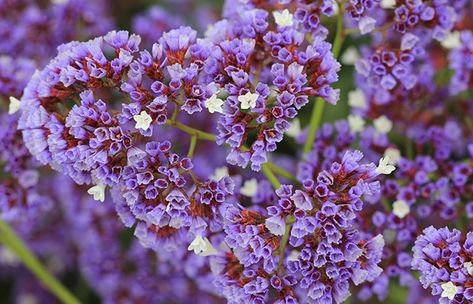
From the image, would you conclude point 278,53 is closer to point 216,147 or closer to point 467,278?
point 467,278

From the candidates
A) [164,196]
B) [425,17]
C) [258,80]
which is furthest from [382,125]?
[164,196]

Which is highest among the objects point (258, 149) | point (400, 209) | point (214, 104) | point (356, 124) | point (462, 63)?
point (214, 104)

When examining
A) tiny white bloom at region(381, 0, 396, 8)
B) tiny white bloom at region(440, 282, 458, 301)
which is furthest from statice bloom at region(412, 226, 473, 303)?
tiny white bloom at region(381, 0, 396, 8)

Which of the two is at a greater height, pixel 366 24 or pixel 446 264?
pixel 366 24

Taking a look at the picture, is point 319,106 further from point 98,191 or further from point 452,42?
point 98,191

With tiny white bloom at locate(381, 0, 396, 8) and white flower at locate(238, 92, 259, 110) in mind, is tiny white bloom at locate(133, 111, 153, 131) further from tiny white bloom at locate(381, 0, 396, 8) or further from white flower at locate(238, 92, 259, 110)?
tiny white bloom at locate(381, 0, 396, 8)

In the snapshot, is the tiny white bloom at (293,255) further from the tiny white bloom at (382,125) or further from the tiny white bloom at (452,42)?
Answer: the tiny white bloom at (452,42)
